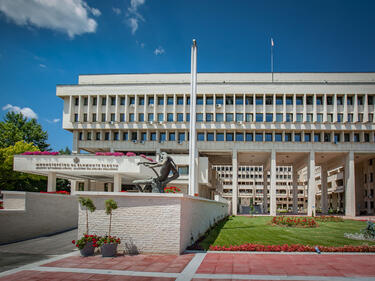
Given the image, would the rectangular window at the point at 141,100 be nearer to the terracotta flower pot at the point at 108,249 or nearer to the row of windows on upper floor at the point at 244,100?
the row of windows on upper floor at the point at 244,100

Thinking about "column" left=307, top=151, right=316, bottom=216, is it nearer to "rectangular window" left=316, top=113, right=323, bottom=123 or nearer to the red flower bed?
"rectangular window" left=316, top=113, right=323, bottom=123

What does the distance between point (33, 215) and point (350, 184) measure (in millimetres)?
45230

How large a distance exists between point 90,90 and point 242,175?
71056 mm

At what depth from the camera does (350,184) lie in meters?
49.1

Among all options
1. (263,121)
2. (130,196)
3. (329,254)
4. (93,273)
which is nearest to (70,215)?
(130,196)

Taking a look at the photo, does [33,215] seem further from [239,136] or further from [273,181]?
[273,181]

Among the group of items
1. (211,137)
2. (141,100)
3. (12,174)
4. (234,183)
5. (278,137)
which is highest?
(141,100)

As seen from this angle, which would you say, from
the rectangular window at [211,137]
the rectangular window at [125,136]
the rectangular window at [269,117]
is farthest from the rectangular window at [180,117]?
the rectangular window at [269,117]

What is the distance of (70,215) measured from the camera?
24.8 meters

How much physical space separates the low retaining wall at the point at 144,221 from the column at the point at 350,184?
43.0 meters

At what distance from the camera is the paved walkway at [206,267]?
31.6 feet

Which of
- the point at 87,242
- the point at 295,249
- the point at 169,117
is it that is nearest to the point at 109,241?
the point at 87,242

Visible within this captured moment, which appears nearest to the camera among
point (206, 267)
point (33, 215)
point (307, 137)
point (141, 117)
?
point (206, 267)

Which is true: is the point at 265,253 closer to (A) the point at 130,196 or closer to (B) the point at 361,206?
(A) the point at 130,196
